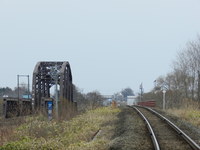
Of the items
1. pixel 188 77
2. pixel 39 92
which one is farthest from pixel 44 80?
pixel 188 77

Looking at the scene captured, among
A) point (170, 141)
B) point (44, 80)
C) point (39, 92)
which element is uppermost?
point (44, 80)

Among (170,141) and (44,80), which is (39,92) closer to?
(44,80)

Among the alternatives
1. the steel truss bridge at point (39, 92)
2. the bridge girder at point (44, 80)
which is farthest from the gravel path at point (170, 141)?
the bridge girder at point (44, 80)

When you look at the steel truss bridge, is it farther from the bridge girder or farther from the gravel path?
the gravel path

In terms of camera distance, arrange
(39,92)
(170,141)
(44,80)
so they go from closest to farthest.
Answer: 1. (170,141)
2. (39,92)
3. (44,80)

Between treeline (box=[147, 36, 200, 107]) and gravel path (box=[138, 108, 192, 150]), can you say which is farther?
treeline (box=[147, 36, 200, 107])

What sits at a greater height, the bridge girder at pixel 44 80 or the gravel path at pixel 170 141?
the bridge girder at pixel 44 80

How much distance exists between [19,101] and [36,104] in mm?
2503

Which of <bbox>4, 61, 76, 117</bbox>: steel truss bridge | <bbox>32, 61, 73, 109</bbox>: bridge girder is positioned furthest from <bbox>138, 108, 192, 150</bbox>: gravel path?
<bbox>32, 61, 73, 109</bbox>: bridge girder

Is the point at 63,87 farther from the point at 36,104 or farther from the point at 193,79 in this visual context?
the point at 193,79

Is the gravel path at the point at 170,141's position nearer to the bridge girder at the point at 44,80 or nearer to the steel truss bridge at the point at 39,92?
the steel truss bridge at the point at 39,92

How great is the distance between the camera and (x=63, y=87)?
3488cm

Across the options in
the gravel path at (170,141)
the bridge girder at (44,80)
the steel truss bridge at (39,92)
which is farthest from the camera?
the bridge girder at (44,80)

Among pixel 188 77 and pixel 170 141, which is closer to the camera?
pixel 170 141
